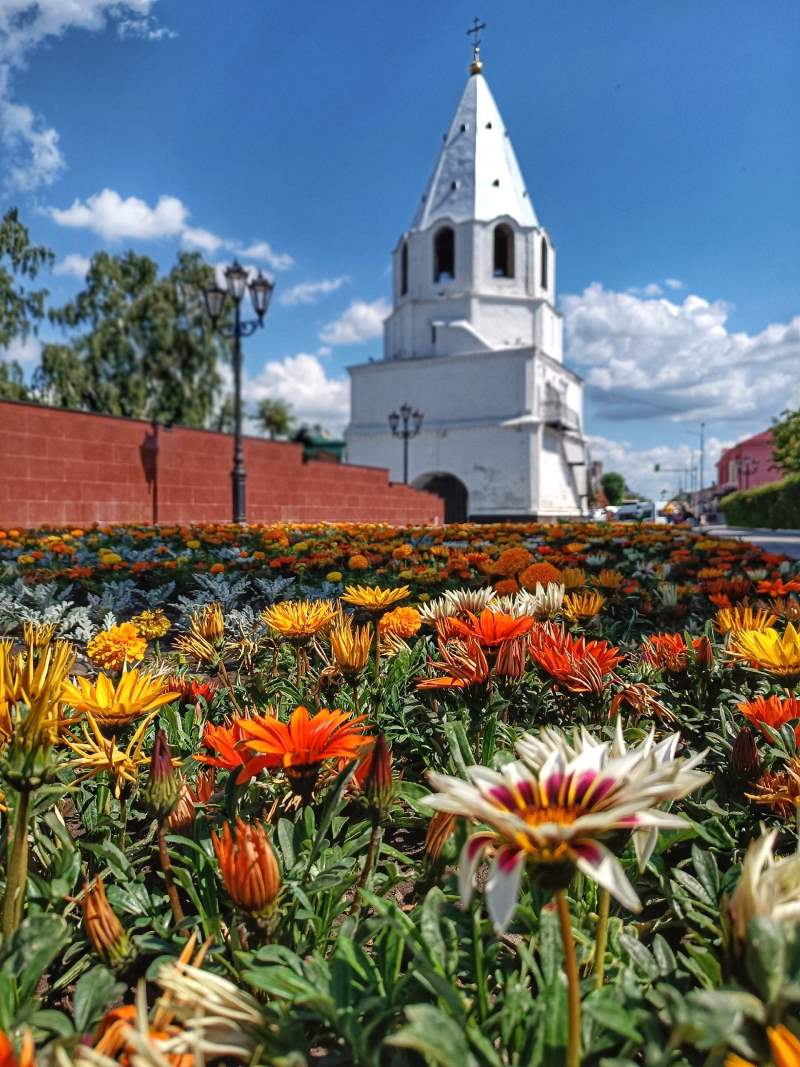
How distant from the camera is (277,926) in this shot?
879 mm

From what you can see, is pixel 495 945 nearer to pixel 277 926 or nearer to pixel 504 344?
pixel 277 926

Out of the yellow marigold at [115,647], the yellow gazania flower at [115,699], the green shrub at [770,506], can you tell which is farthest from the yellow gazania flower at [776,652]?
the green shrub at [770,506]

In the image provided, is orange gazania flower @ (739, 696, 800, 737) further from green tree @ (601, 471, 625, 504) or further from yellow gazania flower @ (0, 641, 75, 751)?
green tree @ (601, 471, 625, 504)

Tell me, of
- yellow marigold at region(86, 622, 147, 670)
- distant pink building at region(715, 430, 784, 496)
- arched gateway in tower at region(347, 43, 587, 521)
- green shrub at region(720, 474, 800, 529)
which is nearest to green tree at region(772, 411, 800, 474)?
green shrub at region(720, 474, 800, 529)

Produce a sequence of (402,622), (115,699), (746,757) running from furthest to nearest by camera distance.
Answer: (402,622)
(746,757)
(115,699)

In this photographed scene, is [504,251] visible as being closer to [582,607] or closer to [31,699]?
[582,607]

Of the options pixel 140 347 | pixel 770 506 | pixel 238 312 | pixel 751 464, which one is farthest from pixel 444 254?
pixel 751 464

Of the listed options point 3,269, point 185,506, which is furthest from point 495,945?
point 3,269

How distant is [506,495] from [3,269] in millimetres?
19831

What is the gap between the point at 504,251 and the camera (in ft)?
104

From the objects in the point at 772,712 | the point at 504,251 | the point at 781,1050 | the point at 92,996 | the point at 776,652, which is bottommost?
the point at 92,996

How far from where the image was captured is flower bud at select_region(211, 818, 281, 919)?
0.75 meters

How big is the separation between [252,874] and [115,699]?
0.40 meters

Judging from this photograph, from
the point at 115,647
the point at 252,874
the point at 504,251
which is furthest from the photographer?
the point at 504,251
